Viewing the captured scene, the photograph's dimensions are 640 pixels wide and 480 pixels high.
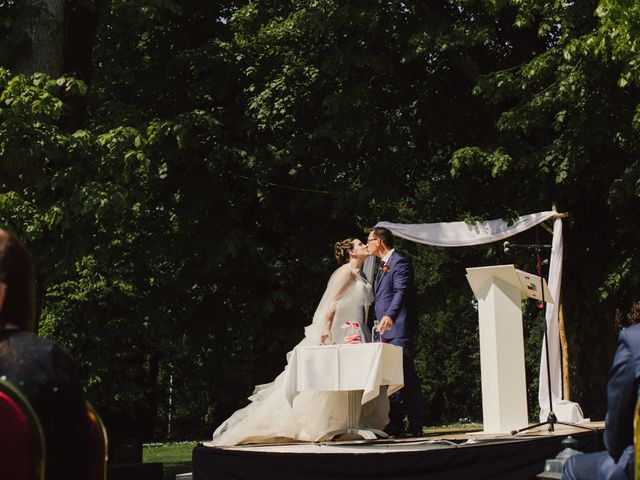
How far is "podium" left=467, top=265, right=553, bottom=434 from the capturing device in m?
9.20

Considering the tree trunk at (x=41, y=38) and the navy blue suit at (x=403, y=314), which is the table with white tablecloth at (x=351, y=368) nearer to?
the navy blue suit at (x=403, y=314)

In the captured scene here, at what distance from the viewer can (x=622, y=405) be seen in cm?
344

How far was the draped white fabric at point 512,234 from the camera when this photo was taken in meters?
11.4

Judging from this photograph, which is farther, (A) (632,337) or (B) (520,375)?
(B) (520,375)

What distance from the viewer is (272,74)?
17297mm

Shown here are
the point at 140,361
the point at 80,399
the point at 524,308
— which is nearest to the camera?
the point at 80,399

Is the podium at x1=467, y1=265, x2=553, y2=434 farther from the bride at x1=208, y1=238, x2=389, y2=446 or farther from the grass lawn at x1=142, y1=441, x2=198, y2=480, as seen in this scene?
the grass lawn at x1=142, y1=441, x2=198, y2=480

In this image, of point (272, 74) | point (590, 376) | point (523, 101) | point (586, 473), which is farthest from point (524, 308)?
point (586, 473)

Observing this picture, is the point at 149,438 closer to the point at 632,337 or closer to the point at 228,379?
the point at 228,379

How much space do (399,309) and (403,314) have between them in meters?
0.07

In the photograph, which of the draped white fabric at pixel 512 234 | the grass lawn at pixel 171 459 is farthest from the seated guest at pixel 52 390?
the grass lawn at pixel 171 459

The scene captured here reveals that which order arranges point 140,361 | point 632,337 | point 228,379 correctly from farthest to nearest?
point 140,361
point 228,379
point 632,337

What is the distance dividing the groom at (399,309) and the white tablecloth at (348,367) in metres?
0.80

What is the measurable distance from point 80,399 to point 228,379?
71.6ft
